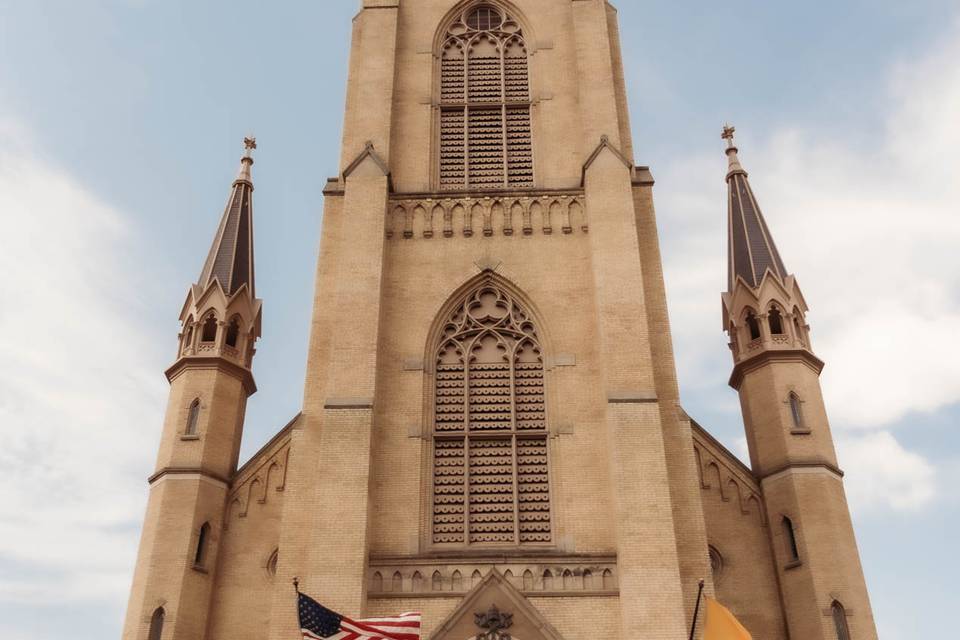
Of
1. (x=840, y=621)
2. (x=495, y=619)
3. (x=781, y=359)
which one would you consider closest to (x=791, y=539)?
(x=840, y=621)

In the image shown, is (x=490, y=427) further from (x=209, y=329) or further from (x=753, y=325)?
(x=209, y=329)

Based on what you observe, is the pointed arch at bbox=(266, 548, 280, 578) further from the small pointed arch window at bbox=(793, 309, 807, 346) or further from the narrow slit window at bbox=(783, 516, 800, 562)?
the small pointed arch window at bbox=(793, 309, 807, 346)

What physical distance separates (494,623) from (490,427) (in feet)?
13.0

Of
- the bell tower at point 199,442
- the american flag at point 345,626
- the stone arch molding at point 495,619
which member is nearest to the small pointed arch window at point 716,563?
the stone arch molding at point 495,619

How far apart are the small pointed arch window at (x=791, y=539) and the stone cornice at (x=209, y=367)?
1138 cm

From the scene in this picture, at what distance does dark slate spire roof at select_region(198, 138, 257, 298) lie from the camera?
21438mm

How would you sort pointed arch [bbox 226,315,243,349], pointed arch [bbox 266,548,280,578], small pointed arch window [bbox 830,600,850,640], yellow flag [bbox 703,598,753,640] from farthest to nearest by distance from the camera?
pointed arch [bbox 226,315,243,349]
pointed arch [bbox 266,548,280,578]
small pointed arch window [bbox 830,600,850,640]
yellow flag [bbox 703,598,753,640]

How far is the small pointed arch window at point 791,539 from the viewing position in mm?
17609

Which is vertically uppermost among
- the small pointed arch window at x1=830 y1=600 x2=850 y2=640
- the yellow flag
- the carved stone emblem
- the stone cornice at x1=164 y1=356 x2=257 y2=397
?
the stone cornice at x1=164 y1=356 x2=257 y2=397

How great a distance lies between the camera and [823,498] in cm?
1798

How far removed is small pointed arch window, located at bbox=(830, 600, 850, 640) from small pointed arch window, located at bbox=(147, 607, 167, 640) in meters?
11.8

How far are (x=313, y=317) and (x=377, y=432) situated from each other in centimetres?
313

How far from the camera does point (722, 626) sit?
12.9 meters

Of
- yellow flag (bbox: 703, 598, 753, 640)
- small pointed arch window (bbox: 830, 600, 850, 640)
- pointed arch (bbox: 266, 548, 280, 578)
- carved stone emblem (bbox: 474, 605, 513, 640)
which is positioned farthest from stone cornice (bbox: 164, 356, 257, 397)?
small pointed arch window (bbox: 830, 600, 850, 640)
